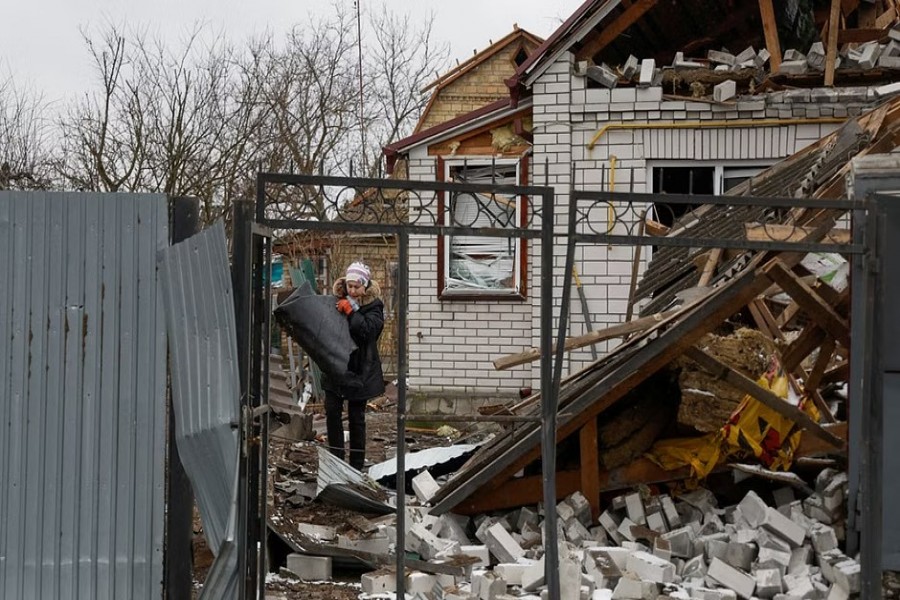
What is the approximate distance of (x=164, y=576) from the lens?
4539mm

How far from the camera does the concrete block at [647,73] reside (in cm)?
1099

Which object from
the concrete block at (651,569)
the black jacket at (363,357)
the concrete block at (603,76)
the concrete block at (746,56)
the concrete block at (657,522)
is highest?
the concrete block at (746,56)

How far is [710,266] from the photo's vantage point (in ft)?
23.3

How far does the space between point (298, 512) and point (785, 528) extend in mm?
2912

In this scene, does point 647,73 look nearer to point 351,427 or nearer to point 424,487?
point 351,427

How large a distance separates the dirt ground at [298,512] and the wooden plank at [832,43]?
5.12 m

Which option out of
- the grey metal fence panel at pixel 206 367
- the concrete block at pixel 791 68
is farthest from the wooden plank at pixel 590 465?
the concrete block at pixel 791 68

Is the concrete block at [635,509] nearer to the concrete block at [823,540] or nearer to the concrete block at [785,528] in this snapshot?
the concrete block at [785,528]

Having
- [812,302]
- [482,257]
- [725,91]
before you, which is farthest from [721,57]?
[812,302]

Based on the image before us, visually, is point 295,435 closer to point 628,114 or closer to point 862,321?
point 628,114

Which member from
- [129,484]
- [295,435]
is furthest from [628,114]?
[129,484]

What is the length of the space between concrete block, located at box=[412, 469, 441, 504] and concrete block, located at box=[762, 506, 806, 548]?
7.00 ft

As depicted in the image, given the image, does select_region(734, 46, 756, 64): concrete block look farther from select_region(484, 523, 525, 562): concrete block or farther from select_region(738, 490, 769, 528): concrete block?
select_region(484, 523, 525, 562): concrete block

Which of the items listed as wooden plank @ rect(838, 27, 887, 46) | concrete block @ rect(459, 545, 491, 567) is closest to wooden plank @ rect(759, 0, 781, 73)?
wooden plank @ rect(838, 27, 887, 46)
